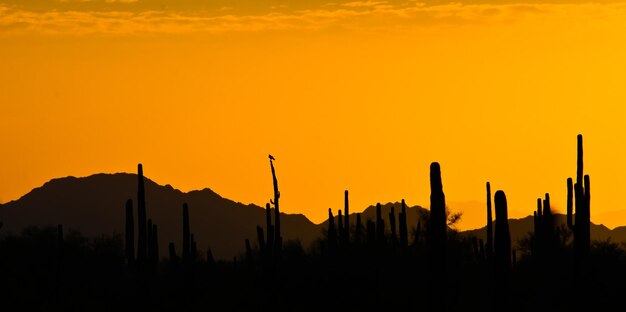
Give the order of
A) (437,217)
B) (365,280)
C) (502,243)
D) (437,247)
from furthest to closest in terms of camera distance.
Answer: (365,280) → (502,243) → (437,217) → (437,247)

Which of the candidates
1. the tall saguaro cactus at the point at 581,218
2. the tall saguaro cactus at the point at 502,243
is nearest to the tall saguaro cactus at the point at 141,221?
the tall saguaro cactus at the point at 581,218

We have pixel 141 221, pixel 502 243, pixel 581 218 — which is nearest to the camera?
pixel 502 243

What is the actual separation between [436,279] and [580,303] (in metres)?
13.2

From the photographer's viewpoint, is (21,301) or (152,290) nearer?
(21,301)

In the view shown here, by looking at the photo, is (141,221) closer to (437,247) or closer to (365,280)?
(365,280)

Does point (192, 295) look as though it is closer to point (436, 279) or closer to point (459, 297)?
point (459, 297)

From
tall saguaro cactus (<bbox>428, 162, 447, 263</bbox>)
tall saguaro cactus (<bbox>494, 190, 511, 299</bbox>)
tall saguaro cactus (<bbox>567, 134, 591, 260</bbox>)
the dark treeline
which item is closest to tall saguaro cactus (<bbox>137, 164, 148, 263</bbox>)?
the dark treeline

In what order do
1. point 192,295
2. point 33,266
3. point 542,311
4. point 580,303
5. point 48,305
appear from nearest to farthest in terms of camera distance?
point 580,303 → point 542,311 → point 192,295 → point 48,305 → point 33,266

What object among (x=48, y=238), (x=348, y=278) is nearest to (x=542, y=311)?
(x=348, y=278)

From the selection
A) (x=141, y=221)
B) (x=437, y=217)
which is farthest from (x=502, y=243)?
(x=141, y=221)

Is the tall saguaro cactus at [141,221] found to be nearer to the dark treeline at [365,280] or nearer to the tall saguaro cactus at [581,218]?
the dark treeline at [365,280]

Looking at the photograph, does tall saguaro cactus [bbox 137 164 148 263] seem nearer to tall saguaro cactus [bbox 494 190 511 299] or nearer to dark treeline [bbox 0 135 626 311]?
dark treeline [bbox 0 135 626 311]

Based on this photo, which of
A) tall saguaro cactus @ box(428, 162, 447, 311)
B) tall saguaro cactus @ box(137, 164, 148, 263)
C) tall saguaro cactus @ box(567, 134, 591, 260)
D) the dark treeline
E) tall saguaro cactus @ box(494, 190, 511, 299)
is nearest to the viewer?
tall saguaro cactus @ box(428, 162, 447, 311)

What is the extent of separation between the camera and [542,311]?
3938 centimetres
